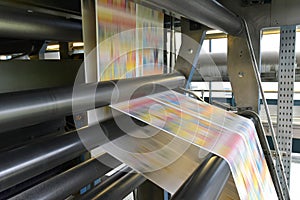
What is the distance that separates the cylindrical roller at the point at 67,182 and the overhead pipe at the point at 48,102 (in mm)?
206

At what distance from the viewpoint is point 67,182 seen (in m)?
0.61

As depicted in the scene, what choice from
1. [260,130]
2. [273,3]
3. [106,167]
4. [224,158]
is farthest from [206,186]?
[273,3]

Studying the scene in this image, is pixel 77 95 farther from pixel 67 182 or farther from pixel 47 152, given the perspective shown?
pixel 67 182

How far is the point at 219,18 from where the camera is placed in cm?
74

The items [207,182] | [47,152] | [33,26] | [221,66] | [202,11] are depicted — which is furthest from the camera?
[221,66]

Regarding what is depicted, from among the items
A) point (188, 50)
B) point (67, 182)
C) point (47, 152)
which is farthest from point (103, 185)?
point (188, 50)

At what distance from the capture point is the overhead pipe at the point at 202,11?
520 mm

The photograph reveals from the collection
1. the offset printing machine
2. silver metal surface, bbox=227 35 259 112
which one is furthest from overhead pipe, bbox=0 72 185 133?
silver metal surface, bbox=227 35 259 112

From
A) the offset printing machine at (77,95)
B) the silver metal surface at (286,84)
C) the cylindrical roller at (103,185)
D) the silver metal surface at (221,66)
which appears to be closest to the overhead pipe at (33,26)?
the offset printing machine at (77,95)

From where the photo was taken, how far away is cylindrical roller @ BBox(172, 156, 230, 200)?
370mm

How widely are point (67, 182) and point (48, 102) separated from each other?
0.28 meters

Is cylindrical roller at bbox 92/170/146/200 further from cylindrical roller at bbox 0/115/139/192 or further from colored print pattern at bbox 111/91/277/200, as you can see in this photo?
colored print pattern at bbox 111/91/277/200

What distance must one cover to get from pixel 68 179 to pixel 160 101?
0.32m

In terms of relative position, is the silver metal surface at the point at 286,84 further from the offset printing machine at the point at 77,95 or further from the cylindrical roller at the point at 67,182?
the cylindrical roller at the point at 67,182
